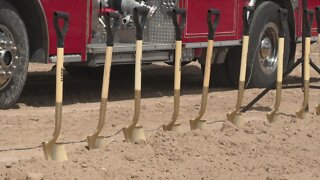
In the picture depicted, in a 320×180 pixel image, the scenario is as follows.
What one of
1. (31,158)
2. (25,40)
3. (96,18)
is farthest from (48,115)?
(31,158)

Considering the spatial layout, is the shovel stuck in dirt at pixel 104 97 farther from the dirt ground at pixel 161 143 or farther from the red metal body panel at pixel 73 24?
the red metal body panel at pixel 73 24

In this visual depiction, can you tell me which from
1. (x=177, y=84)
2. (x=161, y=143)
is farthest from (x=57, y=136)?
(x=177, y=84)

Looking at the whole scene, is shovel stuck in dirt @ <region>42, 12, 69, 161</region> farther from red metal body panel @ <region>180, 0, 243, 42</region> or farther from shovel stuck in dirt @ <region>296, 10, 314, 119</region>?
red metal body panel @ <region>180, 0, 243, 42</region>

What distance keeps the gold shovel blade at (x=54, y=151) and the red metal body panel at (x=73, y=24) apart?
2918 millimetres

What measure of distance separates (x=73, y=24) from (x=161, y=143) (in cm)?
287

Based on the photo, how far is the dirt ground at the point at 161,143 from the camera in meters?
6.38

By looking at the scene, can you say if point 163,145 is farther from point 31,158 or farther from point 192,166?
point 31,158

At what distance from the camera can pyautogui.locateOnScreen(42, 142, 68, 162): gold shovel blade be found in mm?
6441

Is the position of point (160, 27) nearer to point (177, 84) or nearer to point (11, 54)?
point (11, 54)

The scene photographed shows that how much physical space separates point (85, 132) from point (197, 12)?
3789 mm

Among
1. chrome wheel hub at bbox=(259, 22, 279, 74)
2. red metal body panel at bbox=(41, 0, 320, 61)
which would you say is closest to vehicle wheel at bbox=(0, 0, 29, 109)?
red metal body panel at bbox=(41, 0, 320, 61)

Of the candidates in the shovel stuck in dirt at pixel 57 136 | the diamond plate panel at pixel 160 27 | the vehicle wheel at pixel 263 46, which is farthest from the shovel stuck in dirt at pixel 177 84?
the vehicle wheel at pixel 263 46

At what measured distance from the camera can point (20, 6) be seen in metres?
9.26

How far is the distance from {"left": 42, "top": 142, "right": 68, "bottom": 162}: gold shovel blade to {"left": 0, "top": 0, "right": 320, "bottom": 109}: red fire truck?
2473 millimetres
